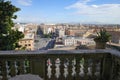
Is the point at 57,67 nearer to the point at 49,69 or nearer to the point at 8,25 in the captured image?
the point at 49,69

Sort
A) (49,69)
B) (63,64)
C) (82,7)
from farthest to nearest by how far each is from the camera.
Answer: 1. (82,7)
2. (49,69)
3. (63,64)

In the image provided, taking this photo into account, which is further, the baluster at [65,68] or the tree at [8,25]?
the tree at [8,25]

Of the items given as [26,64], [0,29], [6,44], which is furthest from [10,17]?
[26,64]

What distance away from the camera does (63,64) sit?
3.16m

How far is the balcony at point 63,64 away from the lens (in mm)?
3027

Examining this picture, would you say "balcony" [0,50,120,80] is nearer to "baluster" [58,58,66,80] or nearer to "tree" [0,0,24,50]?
"baluster" [58,58,66,80]

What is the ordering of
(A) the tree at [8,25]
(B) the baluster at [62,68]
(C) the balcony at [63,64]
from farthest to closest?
(A) the tree at [8,25] < (B) the baluster at [62,68] < (C) the balcony at [63,64]

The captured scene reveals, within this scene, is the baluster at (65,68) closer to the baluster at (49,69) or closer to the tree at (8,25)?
the baluster at (49,69)

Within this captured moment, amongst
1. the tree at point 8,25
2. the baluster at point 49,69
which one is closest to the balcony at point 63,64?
the baluster at point 49,69

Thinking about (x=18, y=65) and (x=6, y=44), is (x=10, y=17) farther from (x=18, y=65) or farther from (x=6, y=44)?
(x=18, y=65)

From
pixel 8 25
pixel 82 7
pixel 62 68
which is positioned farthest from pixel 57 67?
pixel 82 7

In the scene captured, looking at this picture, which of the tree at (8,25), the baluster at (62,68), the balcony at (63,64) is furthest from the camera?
the tree at (8,25)

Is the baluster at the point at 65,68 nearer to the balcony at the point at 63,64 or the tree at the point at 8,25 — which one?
the balcony at the point at 63,64

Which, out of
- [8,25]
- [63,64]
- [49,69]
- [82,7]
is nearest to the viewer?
[63,64]
